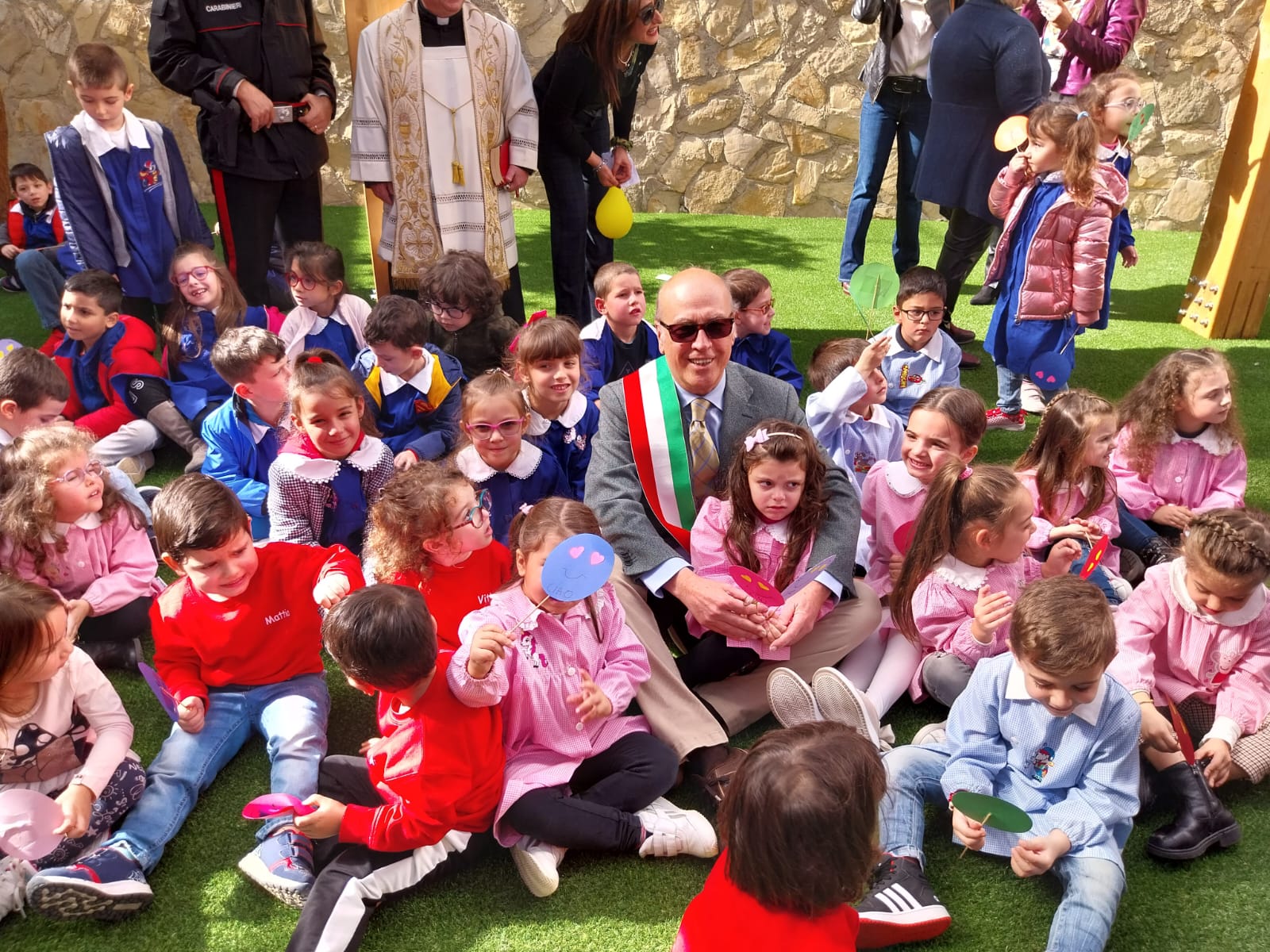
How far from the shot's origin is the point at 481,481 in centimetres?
335

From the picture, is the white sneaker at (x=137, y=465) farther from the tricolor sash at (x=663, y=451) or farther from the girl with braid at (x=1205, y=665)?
the girl with braid at (x=1205, y=665)

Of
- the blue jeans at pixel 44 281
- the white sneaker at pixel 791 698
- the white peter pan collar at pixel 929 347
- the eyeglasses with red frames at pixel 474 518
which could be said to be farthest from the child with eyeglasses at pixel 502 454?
the blue jeans at pixel 44 281

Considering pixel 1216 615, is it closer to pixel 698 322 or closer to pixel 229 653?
pixel 698 322

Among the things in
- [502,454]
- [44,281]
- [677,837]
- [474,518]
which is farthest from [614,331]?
[44,281]

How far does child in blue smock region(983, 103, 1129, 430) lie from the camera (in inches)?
180

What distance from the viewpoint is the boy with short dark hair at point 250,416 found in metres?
3.73

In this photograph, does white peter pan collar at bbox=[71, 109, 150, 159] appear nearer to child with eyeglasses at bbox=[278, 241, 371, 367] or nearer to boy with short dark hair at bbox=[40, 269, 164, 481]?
boy with short dark hair at bbox=[40, 269, 164, 481]

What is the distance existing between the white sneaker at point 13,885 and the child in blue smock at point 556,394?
6.00 feet

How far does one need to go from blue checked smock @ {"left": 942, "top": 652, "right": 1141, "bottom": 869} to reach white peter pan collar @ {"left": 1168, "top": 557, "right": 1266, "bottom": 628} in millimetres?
484

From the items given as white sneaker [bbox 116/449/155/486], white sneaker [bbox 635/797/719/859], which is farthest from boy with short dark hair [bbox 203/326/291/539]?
white sneaker [bbox 635/797/719/859]

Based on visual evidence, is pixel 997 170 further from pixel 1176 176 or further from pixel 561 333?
pixel 1176 176

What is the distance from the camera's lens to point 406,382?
411 cm

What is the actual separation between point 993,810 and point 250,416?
273cm

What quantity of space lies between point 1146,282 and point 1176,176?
1.78 metres
